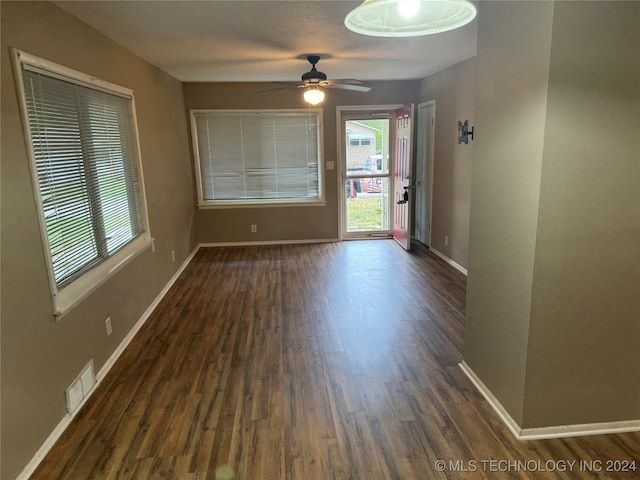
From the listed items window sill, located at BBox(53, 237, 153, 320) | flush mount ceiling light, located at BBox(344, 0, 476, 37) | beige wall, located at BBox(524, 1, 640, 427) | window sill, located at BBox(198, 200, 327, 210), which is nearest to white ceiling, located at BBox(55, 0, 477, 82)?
flush mount ceiling light, located at BBox(344, 0, 476, 37)

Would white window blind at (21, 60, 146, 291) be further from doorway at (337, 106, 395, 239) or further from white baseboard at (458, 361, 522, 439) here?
doorway at (337, 106, 395, 239)

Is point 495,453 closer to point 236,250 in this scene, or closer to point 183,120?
point 236,250

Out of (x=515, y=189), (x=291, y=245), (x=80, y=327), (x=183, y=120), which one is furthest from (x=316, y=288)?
(x=183, y=120)

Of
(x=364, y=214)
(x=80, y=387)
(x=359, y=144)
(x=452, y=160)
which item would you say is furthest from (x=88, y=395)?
(x=359, y=144)

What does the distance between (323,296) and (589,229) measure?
2.65 meters

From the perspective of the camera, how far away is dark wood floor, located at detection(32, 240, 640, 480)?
1.99 m

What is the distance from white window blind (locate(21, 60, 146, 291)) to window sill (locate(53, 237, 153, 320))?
41 mm

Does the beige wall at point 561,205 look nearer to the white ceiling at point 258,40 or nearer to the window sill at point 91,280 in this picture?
the white ceiling at point 258,40

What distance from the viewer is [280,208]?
6238mm

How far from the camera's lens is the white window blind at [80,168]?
2246 mm

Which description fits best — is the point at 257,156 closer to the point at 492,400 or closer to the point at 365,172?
the point at 365,172

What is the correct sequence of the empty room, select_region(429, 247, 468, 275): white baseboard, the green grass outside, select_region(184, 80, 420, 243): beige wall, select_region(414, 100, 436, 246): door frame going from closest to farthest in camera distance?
1. the empty room
2. select_region(429, 247, 468, 275): white baseboard
3. select_region(414, 100, 436, 246): door frame
4. select_region(184, 80, 420, 243): beige wall
5. the green grass outside

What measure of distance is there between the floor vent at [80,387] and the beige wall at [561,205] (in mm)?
2456

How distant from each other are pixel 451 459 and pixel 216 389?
1454 millimetres
